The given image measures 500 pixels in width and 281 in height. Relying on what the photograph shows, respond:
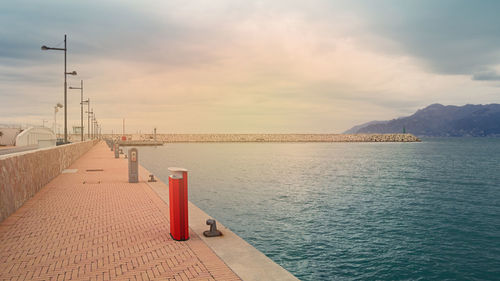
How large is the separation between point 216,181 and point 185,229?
859 inches

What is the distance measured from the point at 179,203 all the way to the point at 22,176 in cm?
696

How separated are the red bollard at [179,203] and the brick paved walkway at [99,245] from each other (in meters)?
0.20

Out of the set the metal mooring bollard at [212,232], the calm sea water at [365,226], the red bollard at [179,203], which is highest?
the red bollard at [179,203]

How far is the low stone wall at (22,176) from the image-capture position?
30.5 feet

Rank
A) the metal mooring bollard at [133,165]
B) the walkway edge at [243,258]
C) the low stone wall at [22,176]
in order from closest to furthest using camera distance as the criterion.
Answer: the walkway edge at [243,258] → the low stone wall at [22,176] → the metal mooring bollard at [133,165]

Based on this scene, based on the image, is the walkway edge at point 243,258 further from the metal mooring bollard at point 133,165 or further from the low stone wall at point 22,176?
the metal mooring bollard at point 133,165

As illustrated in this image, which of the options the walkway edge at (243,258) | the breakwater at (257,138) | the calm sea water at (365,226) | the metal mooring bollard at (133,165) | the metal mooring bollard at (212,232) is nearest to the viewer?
the walkway edge at (243,258)

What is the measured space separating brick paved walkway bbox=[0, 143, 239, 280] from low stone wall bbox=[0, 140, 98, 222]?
332mm

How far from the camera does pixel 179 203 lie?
23.4 feet

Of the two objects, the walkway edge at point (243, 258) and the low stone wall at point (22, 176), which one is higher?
the low stone wall at point (22, 176)

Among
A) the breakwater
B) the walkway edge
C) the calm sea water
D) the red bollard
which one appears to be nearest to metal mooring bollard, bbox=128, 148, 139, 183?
the calm sea water

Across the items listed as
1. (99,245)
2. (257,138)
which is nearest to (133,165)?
(99,245)

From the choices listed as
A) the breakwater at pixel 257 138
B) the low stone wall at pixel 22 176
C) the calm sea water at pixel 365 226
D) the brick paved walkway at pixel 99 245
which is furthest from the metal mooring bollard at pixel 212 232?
the breakwater at pixel 257 138

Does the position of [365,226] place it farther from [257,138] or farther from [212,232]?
[257,138]
